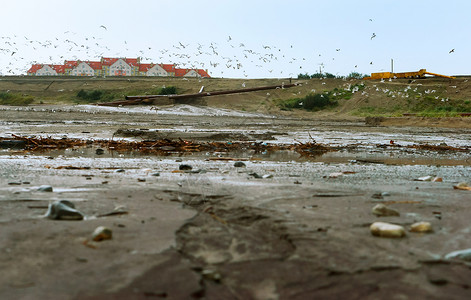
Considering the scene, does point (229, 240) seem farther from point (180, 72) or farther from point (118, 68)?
point (118, 68)

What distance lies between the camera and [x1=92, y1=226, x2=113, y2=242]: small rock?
2387 millimetres

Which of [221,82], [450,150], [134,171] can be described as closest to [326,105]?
[221,82]

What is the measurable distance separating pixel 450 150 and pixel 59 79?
178 feet

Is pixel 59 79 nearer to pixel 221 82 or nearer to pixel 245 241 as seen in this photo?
pixel 221 82

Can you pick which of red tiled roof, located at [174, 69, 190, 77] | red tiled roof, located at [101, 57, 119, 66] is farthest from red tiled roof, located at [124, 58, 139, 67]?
red tiled roof, located at [174, 69, 190, 77]

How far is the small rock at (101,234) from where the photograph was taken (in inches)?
94.0

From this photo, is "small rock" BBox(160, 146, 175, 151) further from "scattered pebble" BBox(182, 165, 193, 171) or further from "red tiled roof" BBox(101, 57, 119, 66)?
"red tiled roof" BBox(101, 57, 119, 66)

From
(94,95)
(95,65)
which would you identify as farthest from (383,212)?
(95,65)

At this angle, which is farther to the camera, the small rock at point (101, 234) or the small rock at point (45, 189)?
the small rock at point (45, 189)

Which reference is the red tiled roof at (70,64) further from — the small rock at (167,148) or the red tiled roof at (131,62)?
the small rock at (167,148)

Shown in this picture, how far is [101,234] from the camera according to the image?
240 centimetres

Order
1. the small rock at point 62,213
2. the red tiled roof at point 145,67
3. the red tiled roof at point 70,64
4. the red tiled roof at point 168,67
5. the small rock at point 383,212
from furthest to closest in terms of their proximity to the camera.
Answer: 1. the red tiled roof at point 145,67
2. the red tiled roof at point 168,67
3. the red tiled roof at point 70,64
4. the small rock at point 383,212
5. the small rock at point 62,213

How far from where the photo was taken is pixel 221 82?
4806cm

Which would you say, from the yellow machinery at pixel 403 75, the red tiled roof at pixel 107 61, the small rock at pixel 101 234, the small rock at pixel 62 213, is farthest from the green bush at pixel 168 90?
the red tiled roof at pixel 107 61
